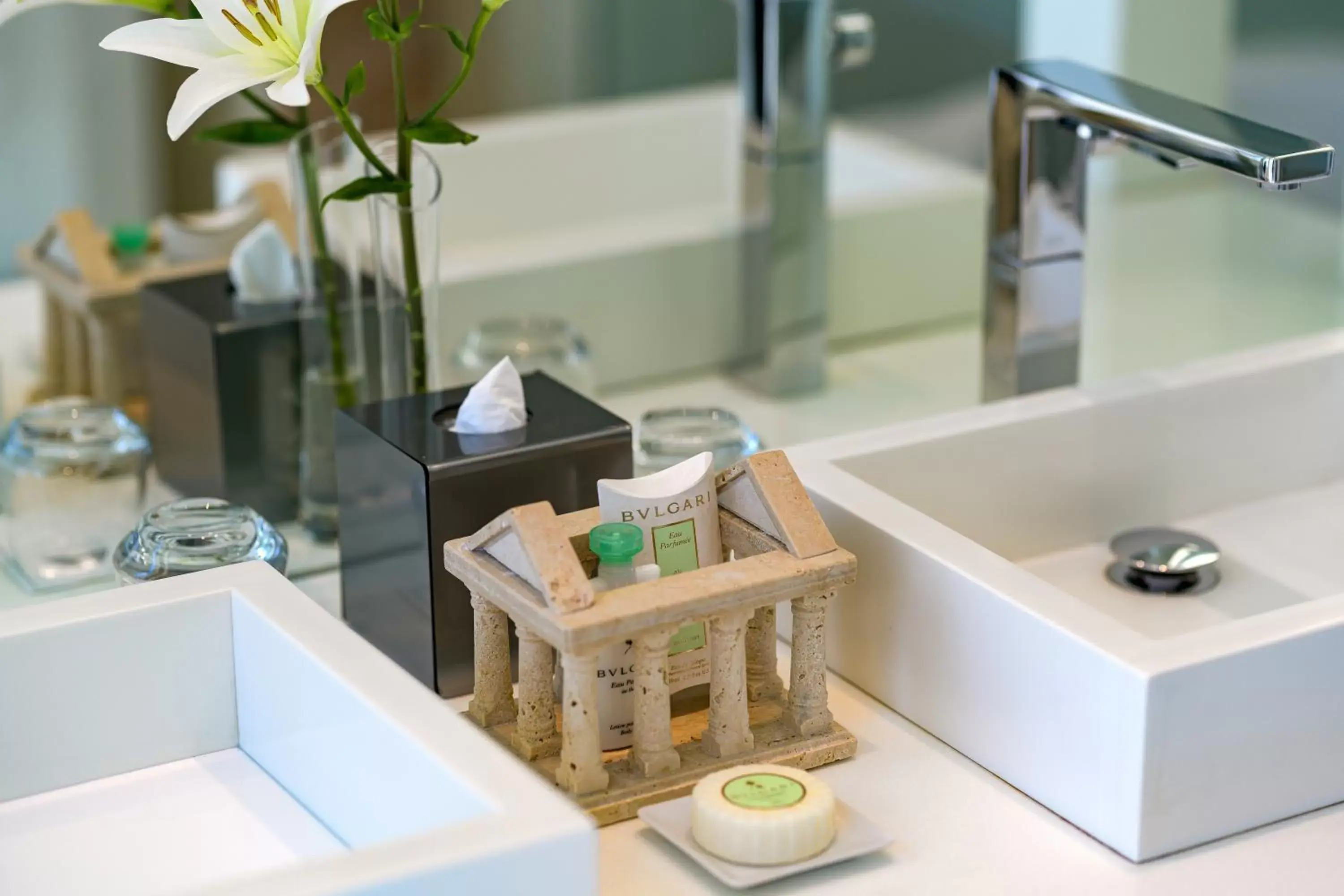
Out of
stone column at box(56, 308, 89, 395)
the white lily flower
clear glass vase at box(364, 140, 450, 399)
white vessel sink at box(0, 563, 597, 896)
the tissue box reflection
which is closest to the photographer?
white vessel sink at box(0, 563, 597, 896)

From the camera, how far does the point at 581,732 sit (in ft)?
2.52

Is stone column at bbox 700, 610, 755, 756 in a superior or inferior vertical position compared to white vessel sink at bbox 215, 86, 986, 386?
inferior

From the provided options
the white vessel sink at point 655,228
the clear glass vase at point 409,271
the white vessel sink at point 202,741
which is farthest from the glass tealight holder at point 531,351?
the white vessel sink at point 202,741

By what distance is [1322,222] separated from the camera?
143 centimetres

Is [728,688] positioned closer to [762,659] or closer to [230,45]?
[762,659]

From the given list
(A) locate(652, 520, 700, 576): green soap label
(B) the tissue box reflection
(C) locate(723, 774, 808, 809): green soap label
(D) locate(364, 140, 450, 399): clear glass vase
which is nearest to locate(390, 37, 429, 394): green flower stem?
(D) locate(364, 140, 450, 399): clear glass vase

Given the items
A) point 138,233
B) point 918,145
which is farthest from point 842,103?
point 138,233

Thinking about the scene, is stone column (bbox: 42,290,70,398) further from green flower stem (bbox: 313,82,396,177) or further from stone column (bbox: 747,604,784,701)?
stone column (bbox: 747,604,784,701)

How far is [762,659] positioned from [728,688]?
63 millimetres

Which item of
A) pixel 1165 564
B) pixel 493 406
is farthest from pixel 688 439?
pixel 1165 564

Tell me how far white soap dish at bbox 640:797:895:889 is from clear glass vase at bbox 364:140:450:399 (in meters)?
0.30

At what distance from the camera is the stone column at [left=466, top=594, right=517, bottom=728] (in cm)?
81

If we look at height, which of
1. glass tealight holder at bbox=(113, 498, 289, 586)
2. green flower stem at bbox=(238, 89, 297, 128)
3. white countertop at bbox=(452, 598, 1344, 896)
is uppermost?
green flower stem at bbox=(238, 89, 297, 128)

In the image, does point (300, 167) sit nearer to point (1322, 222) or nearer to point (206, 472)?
point (206, 472)
